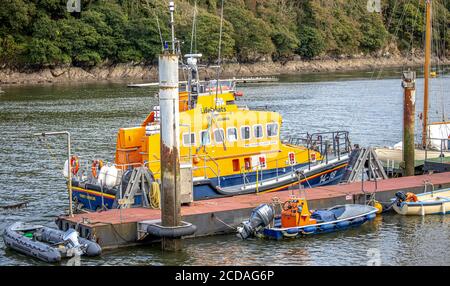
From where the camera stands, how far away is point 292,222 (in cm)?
2683

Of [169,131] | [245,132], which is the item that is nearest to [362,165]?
[245,132]

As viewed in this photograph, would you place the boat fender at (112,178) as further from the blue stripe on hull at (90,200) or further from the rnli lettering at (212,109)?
the rnli lettering at (212,109)

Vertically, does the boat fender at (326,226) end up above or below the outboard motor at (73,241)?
below

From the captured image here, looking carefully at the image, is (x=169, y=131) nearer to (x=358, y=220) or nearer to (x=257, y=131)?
(x=358, y=220)

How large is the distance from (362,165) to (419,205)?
3.56 m

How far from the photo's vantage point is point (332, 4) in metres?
189

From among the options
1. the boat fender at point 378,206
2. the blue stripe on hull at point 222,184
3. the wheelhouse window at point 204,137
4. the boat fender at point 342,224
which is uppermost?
the wheelhouse window at point 204,137

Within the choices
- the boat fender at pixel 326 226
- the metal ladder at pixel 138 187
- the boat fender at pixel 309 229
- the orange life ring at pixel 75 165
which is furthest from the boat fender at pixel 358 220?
the orange life ring at pixel 75 165

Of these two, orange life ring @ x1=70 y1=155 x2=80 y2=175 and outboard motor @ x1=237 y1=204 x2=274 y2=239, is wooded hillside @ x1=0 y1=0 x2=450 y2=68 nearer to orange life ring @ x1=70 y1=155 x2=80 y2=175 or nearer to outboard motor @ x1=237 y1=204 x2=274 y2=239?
orange life ring @ x1=70 y1=155 x2=80 y2=175

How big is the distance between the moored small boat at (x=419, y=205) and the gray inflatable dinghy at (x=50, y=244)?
1113cm

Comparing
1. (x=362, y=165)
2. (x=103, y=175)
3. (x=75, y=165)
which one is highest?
(x=75, y=165)

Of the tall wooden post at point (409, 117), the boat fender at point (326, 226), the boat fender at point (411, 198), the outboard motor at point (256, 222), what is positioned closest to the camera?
the outboard motor at point (256, 222)

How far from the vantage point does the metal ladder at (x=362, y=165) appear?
32.6m
